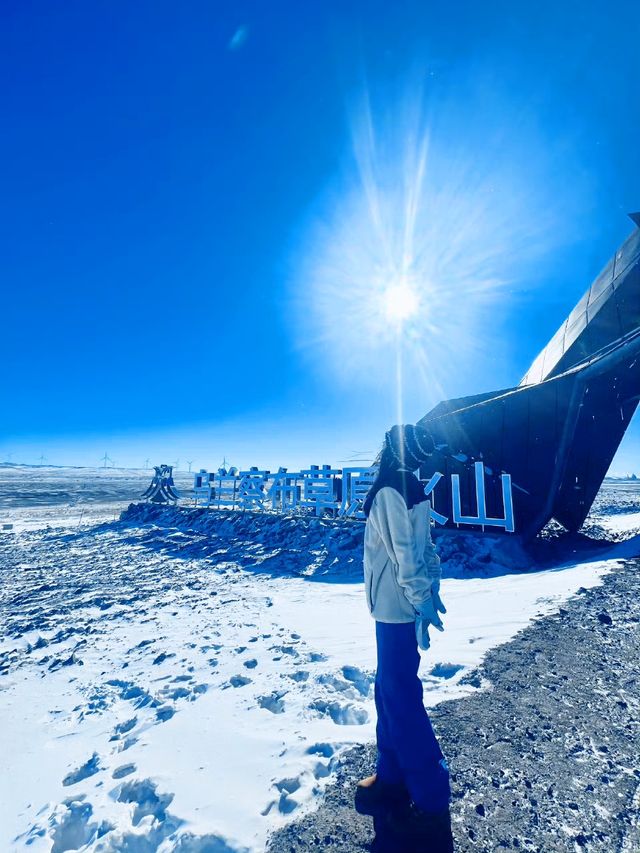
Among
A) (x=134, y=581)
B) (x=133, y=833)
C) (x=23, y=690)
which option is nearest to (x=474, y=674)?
(x=133, y=833)

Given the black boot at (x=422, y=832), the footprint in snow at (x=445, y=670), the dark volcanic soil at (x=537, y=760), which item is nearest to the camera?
the black boot at (x=422, y=832)

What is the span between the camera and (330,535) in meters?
14.4

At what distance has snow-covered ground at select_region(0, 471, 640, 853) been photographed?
2.77m

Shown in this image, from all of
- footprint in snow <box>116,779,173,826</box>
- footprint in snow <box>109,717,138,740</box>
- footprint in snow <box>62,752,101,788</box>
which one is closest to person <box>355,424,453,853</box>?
footprint in snow <box>116,779,173,826</box>

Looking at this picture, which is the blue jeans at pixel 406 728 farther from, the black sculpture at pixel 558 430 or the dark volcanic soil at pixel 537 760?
the black sculpture at pixel 558 430

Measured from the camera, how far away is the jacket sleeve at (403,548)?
2.42 m

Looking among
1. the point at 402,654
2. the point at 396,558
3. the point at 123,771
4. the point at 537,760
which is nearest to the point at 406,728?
the point at 402,654

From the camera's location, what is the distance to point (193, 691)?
15.7ft

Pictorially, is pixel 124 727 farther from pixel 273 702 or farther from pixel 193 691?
pixel 273 702

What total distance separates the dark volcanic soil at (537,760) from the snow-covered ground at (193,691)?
0.94 feet

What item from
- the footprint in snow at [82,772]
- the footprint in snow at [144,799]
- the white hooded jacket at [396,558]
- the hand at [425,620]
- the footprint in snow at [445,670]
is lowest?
the footprint in snow at [82,772]

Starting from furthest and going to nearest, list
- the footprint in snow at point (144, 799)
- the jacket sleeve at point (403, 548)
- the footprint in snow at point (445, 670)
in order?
the footprint in snow at point (445, 670) < the footprint in snow at point (144, 799) < the jacket sleeve at point (403, 548)

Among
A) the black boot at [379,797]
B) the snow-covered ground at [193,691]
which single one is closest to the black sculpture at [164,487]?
the snow-covered ground at [193,691]

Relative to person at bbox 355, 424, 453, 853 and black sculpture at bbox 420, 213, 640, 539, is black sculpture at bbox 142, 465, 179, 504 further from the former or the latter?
person at bbox 355, 424, 453, 853
